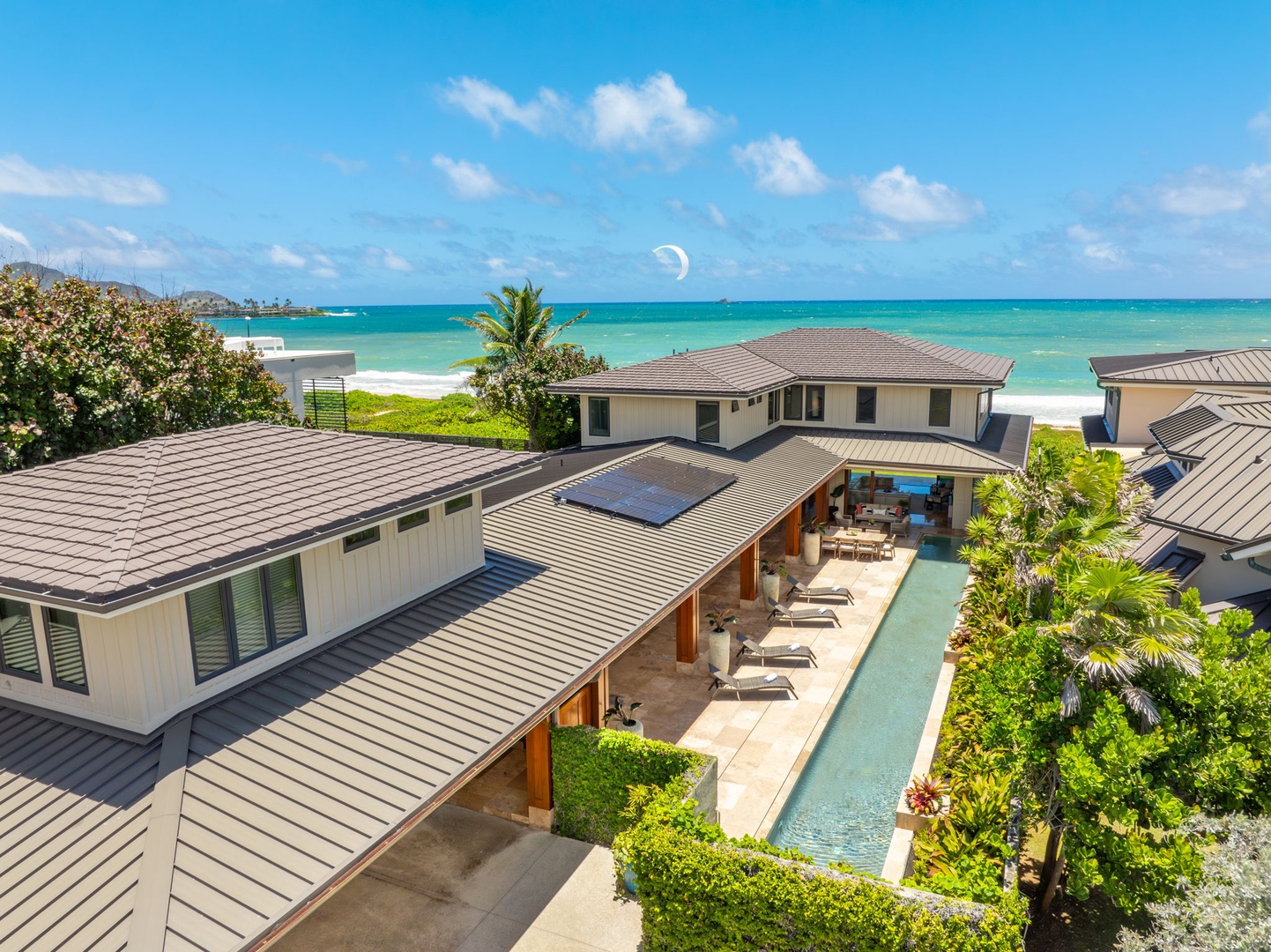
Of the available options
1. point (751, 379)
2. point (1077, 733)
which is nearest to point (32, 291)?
point (751, 379)

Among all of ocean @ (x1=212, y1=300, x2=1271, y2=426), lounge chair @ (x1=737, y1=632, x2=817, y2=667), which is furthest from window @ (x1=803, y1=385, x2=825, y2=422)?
ocean @ (x1=212, y1=300, x2=1271, y2=426)

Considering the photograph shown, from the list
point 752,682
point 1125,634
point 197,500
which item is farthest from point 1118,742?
point 197,500

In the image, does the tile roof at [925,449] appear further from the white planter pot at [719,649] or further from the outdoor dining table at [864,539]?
the white planter pot at [719,649]

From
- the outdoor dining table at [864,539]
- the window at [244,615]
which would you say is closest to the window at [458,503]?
the window at [244,615]

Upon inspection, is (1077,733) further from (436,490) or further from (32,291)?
(32,291)

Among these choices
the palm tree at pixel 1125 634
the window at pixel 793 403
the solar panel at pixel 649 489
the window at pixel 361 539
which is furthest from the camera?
the window at pixel 793 403

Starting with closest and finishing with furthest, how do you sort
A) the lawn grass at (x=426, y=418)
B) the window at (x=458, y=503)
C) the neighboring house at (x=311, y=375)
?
the window at (x=458, y=503) → the neighboring house at (x=311, y=375) → the lawn grass at (x=426, y=418)
